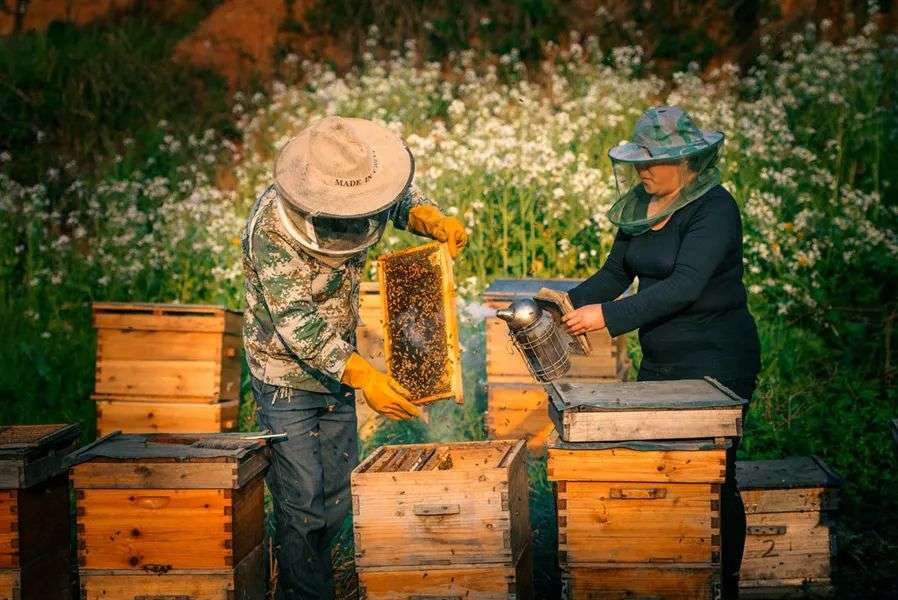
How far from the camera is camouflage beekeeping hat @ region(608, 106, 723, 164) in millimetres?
3990

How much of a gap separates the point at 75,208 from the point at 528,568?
25.7ft

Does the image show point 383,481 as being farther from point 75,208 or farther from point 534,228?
point 75,208

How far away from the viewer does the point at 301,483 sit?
4.11m

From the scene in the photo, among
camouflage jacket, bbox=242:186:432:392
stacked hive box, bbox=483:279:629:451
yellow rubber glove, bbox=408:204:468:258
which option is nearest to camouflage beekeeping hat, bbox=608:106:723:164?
yellow rubber glove, bbox=408:204:468:258

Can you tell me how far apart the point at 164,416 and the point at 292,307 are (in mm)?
2910

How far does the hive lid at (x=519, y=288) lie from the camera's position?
579 centimetres

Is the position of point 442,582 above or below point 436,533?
below

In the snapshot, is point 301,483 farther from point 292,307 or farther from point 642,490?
point 642,490

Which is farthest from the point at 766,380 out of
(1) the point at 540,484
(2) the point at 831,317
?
(1) the point at 540,484

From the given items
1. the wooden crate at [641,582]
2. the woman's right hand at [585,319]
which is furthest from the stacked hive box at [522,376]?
the wooden crate at [641,582]

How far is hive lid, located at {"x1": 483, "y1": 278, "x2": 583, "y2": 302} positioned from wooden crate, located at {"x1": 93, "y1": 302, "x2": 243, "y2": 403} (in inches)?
62.4

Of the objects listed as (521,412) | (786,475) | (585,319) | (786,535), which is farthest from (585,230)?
(585,319)

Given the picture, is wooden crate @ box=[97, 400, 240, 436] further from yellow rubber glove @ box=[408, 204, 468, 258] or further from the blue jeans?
yellow rubber glove @ box=[408, 204, 468, 258]

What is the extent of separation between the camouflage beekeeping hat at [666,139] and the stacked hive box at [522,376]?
75.2 inches
